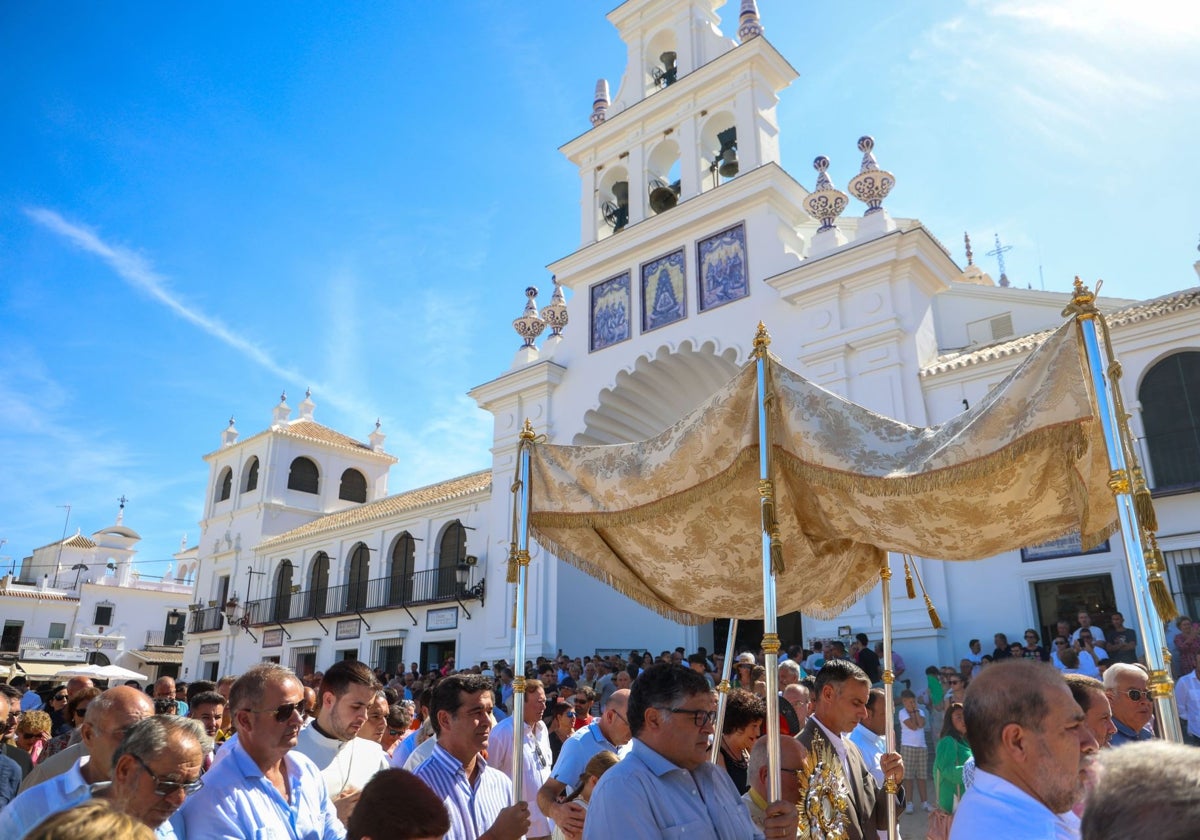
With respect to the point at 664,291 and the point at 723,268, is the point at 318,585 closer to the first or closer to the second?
the point at 664,291

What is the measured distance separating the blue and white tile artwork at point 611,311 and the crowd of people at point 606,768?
12.2 m

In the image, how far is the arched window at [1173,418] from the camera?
37.7 ft

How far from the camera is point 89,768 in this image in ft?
10.5

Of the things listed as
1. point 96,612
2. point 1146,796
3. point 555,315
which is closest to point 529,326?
point 555,315

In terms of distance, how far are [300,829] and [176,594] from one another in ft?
147

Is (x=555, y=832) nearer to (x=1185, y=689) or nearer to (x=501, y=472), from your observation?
(x=1185, y=689)

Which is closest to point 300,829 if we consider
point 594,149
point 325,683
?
point 325,683

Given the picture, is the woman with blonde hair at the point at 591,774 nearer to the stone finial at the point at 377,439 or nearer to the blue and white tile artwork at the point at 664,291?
the blue and white tile artwork at the point at 664,291

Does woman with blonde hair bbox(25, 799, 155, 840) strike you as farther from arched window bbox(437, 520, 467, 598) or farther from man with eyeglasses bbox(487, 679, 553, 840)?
arched window bbox(437, 520, 467, 598)

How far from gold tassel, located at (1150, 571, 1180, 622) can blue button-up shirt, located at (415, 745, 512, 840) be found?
270 centimetres

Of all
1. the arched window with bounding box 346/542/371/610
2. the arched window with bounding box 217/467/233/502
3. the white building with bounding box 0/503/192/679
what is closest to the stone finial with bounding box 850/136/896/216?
the arched window with bounding box 346/542/371/610

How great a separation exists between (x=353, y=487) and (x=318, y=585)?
7393 millimetres

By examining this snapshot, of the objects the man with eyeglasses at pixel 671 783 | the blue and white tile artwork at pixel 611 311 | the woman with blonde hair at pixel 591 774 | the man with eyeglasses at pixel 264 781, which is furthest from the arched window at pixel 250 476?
the man with eyeglasses at pixel 671 783

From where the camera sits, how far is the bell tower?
16969mm
